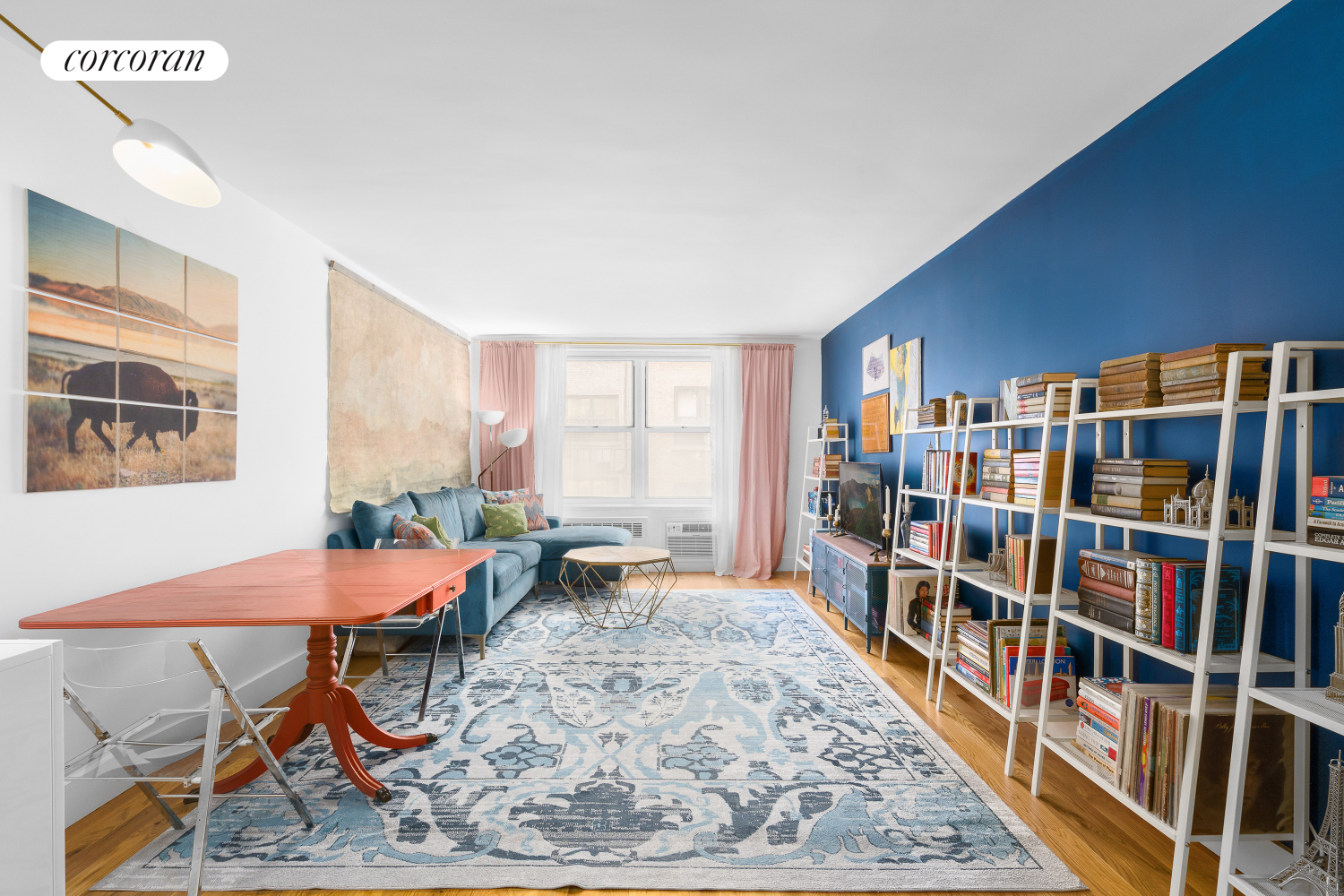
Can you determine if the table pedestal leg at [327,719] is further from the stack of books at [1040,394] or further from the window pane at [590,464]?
the window pane at [590,464]

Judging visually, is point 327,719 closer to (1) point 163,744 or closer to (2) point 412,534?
(1) point 163,744

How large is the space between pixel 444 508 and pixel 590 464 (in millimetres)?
1997

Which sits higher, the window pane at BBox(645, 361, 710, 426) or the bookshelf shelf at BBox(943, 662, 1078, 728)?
the window pane at BBox(645, 361, 710, 426)

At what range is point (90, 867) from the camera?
6.16 feet

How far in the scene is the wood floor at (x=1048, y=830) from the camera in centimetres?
182

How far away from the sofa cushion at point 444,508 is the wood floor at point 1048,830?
2.30 meters

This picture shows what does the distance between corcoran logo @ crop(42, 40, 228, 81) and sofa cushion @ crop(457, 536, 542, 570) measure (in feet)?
11.2

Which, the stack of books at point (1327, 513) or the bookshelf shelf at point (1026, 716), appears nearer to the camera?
the stack of books at point (1327, 513)

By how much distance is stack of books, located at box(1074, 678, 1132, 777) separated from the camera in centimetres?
202

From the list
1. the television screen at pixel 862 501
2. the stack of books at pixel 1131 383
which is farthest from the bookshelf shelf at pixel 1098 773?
the television screen at pixel 862 501

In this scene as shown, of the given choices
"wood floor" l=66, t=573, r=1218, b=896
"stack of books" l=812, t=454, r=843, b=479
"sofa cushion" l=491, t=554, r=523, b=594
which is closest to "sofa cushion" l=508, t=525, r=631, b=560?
"sofa cushion" l=491, t=554, r=523, b=594

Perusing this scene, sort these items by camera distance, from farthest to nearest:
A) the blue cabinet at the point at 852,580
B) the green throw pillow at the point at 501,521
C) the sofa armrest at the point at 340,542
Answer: the green throw pillow at the point at 501,521 < the blue cabinet at the point at 852,580 < the sofa armrest at the point at 340,542

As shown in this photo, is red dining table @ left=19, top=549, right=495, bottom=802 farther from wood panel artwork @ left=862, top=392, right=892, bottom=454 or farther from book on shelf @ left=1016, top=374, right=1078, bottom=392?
wood panel artwork @ left=862, top=392, right=892, bottom=454

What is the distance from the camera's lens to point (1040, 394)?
8.41 ft
